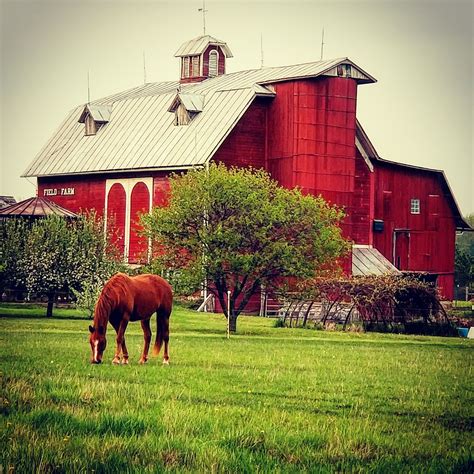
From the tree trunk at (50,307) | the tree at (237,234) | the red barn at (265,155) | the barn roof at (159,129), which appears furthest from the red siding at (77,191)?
the tree at (237,234)

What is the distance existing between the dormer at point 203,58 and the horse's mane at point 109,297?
47596 mm

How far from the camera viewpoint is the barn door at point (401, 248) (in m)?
60.6

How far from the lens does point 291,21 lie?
99.1 ft

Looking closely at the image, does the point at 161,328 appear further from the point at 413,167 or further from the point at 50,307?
the point at 413,167

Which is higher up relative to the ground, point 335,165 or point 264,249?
point 335,165

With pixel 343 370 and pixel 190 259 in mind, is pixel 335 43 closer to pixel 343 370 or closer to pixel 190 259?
pixel 190 259

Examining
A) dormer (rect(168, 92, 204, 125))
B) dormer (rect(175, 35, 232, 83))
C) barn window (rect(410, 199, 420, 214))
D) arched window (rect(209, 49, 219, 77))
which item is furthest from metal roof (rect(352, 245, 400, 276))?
arched window (rect(209, 49, 219, 77))

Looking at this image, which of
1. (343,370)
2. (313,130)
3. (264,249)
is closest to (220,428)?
(343,370)

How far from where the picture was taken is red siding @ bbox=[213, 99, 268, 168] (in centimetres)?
5209

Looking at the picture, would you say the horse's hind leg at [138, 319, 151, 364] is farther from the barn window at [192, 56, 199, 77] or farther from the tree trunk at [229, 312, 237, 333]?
the barn window at [192, 56, 199, 77]

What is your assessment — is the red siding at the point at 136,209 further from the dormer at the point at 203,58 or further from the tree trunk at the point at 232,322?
the tree trunk at the point at 232,322

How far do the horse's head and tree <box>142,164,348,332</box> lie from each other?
1836 centimetres

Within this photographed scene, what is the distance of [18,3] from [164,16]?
8.95 m

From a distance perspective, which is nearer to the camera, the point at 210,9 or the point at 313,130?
the point at 210,9
